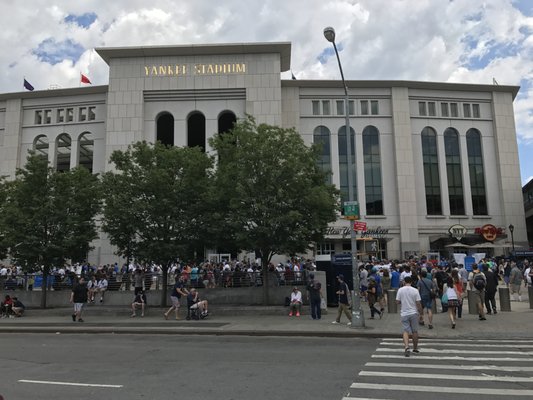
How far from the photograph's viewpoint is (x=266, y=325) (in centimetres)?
1611

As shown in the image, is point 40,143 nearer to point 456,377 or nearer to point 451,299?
point 451,299

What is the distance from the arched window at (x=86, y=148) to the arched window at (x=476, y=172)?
37.0m

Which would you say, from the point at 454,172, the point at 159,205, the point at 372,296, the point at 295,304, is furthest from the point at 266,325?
the point at 454,172

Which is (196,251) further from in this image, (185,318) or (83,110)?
(83,110)

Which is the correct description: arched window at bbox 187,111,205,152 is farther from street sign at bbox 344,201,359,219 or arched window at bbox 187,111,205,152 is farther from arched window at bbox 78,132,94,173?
street sign at bbox 344,201,359,219

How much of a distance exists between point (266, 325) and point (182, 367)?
7074mm

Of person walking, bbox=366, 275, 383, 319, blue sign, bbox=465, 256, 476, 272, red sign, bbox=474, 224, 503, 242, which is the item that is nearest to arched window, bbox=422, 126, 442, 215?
red sign, bbox=474, 224, 503, 242

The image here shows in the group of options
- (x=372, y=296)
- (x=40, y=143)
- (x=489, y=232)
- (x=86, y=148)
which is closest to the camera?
(x=372, y=296)

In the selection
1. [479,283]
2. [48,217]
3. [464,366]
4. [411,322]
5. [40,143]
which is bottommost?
[464,366]

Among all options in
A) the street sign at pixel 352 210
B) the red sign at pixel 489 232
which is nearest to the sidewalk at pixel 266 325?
the street sign at pixel 352 210

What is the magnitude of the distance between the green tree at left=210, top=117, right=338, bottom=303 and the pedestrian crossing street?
837 centimetres

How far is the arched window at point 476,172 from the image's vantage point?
145 ft

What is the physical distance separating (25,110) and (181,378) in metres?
44.5

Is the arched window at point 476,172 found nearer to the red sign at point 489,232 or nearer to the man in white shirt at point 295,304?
the red sign at point 489,232
